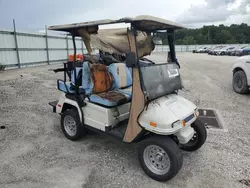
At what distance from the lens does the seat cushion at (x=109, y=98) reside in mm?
3244

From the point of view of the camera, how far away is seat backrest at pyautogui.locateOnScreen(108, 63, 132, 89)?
377 centimetres

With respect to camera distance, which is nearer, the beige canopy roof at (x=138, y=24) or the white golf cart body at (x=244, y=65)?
the beige canopy roof at (x=138, y=24)

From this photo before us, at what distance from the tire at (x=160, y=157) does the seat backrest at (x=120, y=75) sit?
1.44 meters

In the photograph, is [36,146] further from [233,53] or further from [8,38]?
[233,53]

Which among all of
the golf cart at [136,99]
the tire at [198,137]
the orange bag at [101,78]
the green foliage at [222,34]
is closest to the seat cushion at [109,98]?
the golf cart at [136,99]

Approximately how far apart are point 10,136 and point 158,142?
2890mm

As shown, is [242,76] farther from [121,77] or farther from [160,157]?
[160,157]

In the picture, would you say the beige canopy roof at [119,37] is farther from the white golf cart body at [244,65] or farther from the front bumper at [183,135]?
the white golf cart body at [244,65]

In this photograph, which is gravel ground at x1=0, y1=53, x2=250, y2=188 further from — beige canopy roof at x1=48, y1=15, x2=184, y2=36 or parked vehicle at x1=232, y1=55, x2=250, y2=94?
parked vehicle at x1=232, y1=55, x2=250, y2=94

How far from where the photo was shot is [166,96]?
10.1ft

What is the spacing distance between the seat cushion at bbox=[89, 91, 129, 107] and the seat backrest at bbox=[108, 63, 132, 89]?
31cm

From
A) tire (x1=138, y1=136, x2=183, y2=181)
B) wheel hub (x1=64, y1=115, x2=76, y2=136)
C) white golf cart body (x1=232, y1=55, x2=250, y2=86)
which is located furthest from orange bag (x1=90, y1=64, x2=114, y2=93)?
white golf cart body (x1=232, y1=55, x2=250, y2=86)

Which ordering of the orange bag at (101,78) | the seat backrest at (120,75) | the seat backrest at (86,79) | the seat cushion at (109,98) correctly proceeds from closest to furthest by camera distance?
the seat cushion at (109,98)
the seat backrest at (86,79)
the orange bag at (101,78)
the seat backrest at (120,75)

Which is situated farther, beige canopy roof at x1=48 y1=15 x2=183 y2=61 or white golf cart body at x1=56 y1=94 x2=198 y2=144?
beige canopy roof at x1=48 y1=15 x2=183 y2=61
